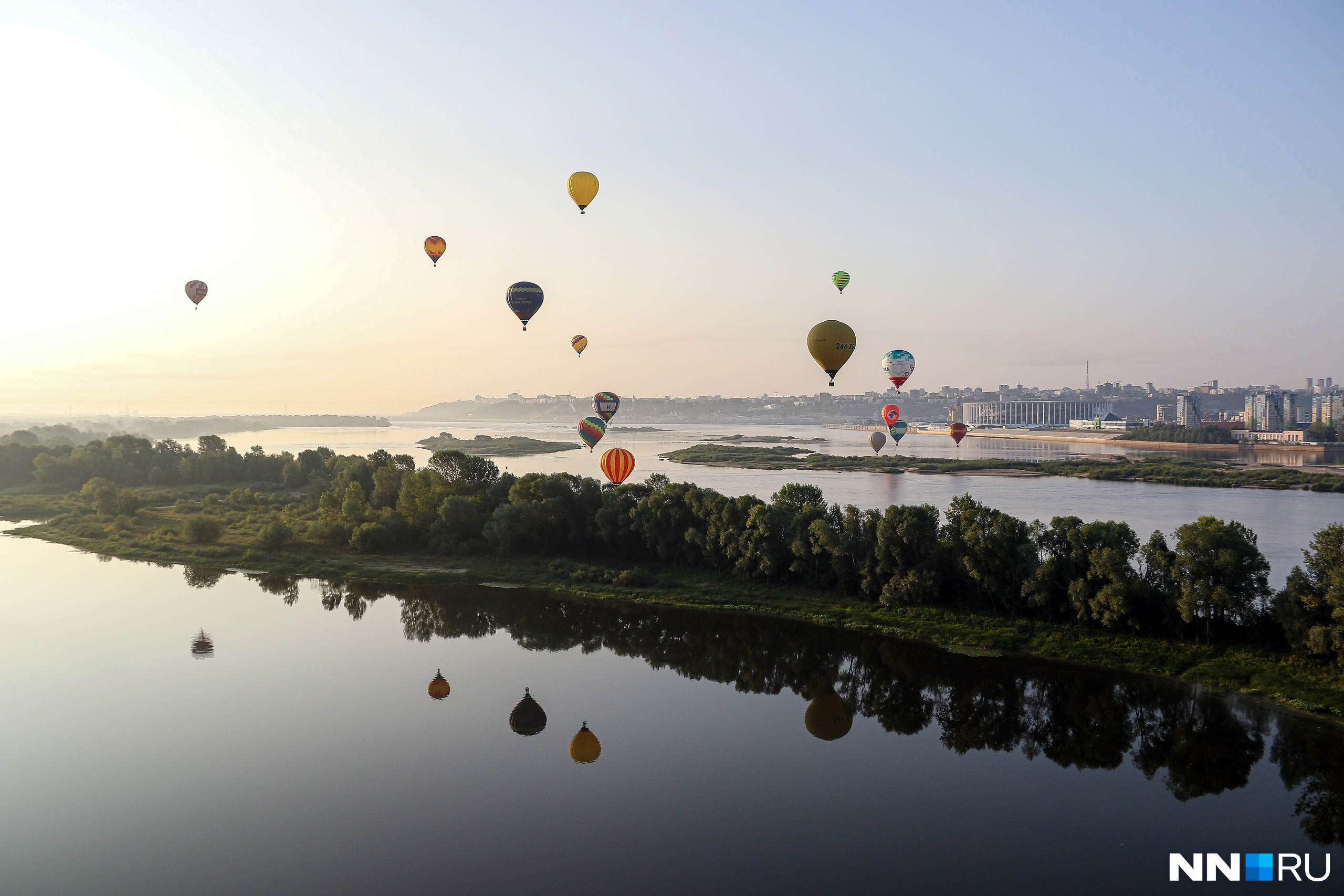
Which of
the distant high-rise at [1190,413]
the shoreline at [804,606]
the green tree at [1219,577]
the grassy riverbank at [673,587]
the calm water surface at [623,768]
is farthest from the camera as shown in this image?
the distant high-rise at [1190,413]

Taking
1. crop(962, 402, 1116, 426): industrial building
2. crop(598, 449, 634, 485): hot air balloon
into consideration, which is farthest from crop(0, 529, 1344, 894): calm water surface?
crop(962, 402, 1116, 426): industrial building

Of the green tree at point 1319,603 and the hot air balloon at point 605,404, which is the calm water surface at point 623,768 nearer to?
the green tree at point 1319,603

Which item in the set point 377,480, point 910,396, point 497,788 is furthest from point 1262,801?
point 910,396

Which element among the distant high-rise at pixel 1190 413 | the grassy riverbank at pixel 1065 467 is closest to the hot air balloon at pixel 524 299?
the grassy riverbank at pixel 1065 467

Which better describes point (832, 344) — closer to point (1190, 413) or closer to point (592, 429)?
point (592, 429)

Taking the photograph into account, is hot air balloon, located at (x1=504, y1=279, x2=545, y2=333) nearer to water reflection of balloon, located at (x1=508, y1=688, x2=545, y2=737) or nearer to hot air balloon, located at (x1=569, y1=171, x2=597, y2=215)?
hot air balloon, located at (x1=569, y1=171, x2=597, y2=215)

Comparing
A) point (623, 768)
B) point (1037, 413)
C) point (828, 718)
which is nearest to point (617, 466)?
point (828, 718)
